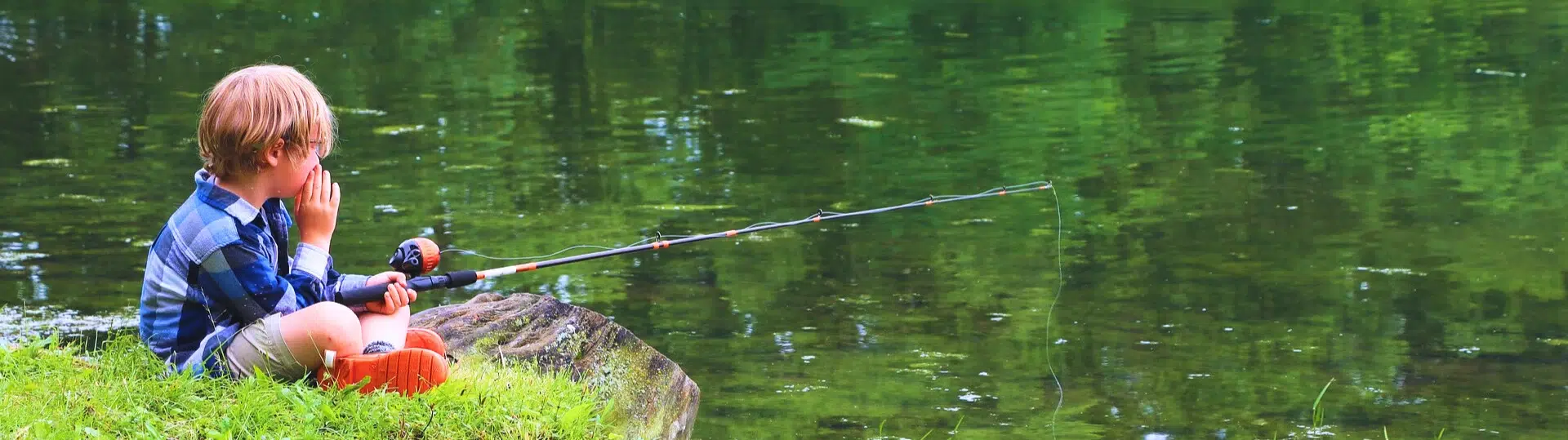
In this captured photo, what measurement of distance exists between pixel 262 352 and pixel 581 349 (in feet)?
3.56

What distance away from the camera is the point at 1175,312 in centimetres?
666

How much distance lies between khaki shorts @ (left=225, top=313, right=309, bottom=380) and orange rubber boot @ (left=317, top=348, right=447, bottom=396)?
0.08m

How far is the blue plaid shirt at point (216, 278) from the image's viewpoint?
3.47 meters

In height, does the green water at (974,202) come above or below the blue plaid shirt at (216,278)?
below

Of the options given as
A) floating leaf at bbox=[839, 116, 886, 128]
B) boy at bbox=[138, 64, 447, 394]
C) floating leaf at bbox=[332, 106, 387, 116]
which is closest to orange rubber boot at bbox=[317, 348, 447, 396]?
boy at bbox=[138, 64, 447, 394]

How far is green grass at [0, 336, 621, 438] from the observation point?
132 inches

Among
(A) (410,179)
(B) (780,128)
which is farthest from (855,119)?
(A) (410,179)

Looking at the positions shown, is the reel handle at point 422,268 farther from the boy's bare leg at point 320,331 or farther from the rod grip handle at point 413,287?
the boy's bare leg at point 320,331

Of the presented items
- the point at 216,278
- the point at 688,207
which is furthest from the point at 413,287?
the point at 688,207

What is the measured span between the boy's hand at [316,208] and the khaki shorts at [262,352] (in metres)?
0.22

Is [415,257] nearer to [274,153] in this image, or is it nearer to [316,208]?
[316,208]

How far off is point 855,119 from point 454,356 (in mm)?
8469

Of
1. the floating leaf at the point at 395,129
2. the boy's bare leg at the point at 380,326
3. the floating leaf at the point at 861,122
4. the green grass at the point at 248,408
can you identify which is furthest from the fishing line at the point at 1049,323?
the floating leaf at the point at 395,129

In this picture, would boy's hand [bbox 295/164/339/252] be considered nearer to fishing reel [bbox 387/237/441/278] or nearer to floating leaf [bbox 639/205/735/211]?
fishing reel [bbox 387/237/441/278]
